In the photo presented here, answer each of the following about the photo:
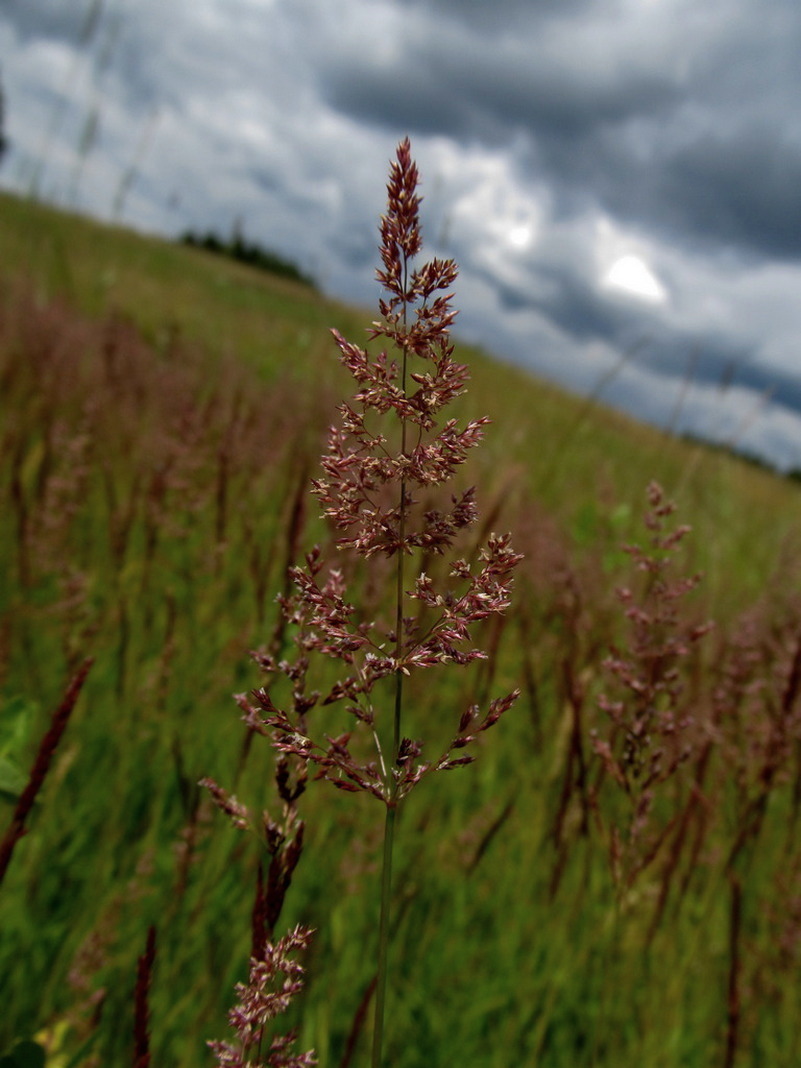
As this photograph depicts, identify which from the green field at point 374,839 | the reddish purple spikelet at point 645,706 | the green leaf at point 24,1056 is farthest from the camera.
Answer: the green field at point 374,839

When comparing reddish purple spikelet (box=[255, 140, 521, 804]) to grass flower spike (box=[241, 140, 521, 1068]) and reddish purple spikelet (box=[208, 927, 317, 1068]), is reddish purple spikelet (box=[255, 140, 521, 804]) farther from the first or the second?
reddish purple spikelet (box=[208, 927, 317, 1068])

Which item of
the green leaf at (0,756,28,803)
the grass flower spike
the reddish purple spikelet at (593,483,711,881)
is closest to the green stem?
the grass flower spike

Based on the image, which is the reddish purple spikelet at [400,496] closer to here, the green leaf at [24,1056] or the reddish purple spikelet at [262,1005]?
the reddish purple spikelet at [262,1005]

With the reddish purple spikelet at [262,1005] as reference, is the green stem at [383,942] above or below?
above

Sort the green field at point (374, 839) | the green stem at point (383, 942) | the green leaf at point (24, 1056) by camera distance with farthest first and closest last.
Result: the green field at point (374, 839), the green leaf at point (24, 1056), the green stem at point (383, 942)

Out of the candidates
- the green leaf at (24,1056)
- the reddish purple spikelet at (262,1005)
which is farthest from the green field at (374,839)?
the reddish purple spikelet at (262,1005)

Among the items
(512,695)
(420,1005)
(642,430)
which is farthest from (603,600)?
(642,430)

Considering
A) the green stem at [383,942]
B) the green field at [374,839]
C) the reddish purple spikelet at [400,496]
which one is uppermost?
the reddish purple spikelet at [400,496]

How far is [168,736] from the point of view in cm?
204

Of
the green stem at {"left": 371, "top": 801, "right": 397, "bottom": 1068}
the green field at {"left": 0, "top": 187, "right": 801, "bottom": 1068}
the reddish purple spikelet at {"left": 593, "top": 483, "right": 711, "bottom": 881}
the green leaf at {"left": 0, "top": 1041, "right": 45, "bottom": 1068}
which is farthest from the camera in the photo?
the green field at {"left": 0, "top": 187, "right": 801, "bottom": 1068}

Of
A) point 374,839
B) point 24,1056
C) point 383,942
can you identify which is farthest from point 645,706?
point 374,839

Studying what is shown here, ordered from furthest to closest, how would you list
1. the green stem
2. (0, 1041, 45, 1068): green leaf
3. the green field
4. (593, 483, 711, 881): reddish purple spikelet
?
the green field → (593, 483, 711, 881): reddish purple spikelet → (0, 1041, 45, 1068): green leaf → the green stem

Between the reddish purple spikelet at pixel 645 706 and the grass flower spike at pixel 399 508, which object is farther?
the reddish purple spikelet at pixel 645 706

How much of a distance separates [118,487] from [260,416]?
2.63ft
